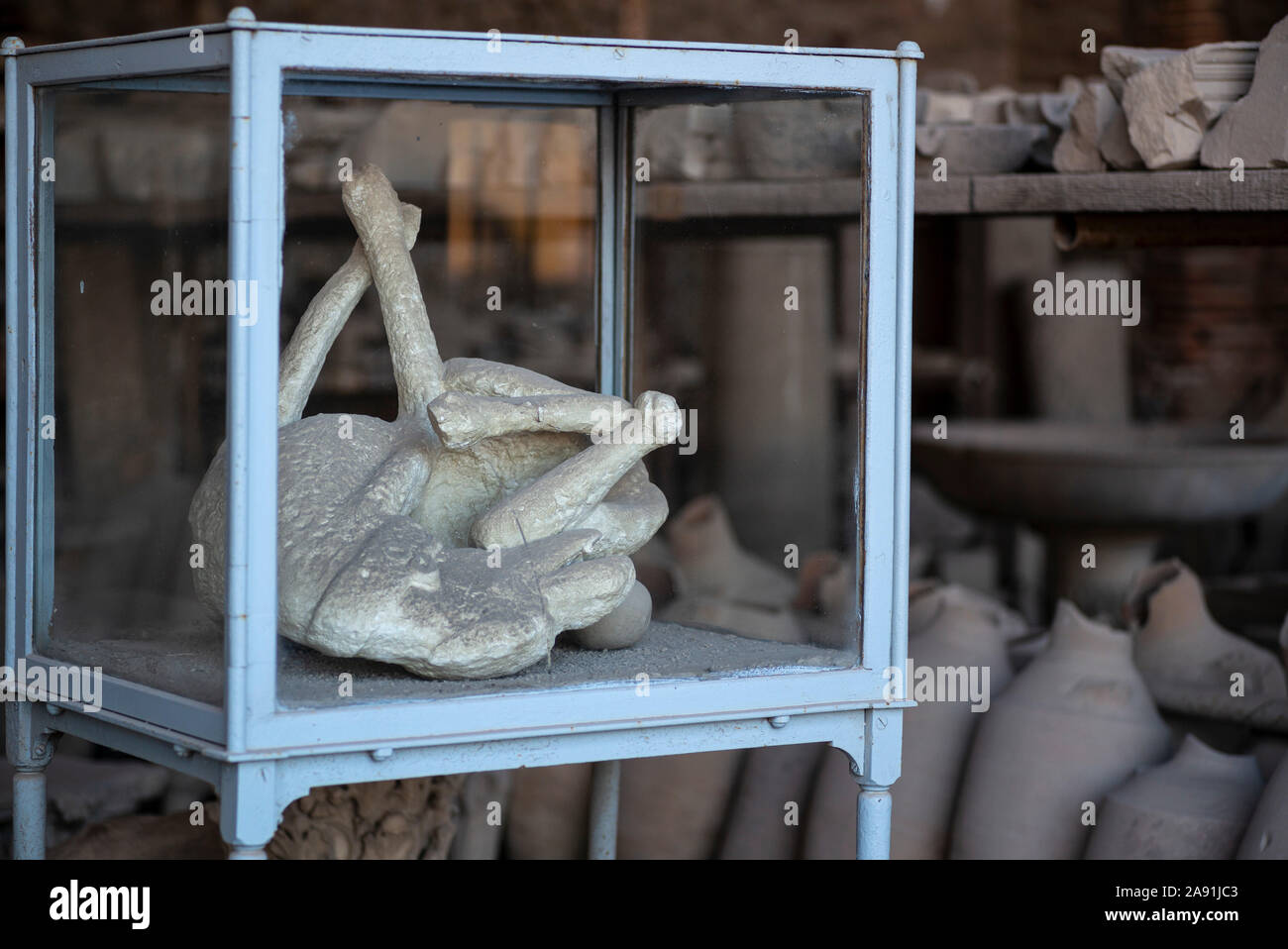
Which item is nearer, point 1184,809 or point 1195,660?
point 1184,809

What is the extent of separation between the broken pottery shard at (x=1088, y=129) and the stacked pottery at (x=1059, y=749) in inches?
28.1

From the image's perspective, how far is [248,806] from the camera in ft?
5.11

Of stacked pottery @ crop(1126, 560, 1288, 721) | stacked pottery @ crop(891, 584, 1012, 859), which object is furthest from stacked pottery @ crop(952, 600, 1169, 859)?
stacked pottery @ crop(1126, 560, 1288, 721)

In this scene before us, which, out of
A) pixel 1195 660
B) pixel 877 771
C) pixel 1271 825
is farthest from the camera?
pixel 1195 660

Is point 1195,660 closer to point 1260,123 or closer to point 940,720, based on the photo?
point 940,720

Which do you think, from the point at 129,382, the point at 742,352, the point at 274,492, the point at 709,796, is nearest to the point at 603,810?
the point at 709,796

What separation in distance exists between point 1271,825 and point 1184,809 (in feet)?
0.55

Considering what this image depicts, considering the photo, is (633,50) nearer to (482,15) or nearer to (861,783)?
(861,783)

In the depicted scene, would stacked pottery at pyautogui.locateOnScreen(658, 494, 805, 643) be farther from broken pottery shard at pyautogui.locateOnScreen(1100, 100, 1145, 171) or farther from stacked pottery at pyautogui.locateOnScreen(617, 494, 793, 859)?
broken pottery shard at pyautogui.locateOnScreen(1100, 100, 1145, 171)

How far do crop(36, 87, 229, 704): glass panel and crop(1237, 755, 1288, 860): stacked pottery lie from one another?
1.35 metres

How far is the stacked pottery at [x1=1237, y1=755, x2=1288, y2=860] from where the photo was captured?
2.00m

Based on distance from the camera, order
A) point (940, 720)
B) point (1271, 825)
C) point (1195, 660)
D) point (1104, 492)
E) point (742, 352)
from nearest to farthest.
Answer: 1. point (1271, 825)
2. point (940, 720)
3. point (1195, 660)
4. point (1104, 492)
5. point (742, 352)

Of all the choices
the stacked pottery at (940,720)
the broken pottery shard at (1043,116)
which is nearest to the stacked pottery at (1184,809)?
the stacked pottery at (940,720)

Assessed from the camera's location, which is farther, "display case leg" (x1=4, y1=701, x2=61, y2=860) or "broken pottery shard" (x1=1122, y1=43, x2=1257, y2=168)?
"broken pottery shard" (x1=1122, y1=43, x2=1257, y2=168)
